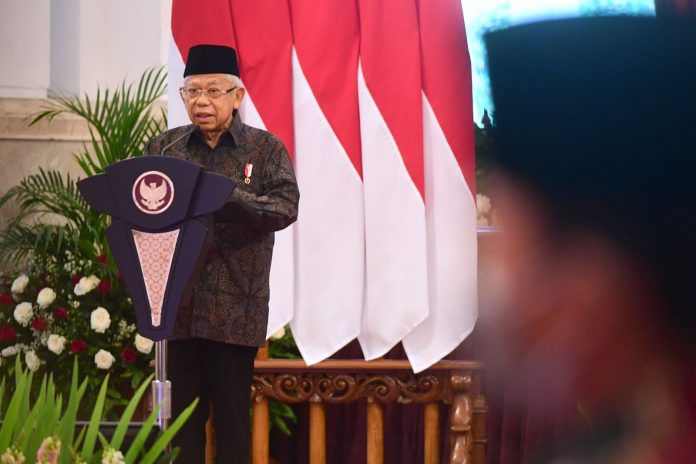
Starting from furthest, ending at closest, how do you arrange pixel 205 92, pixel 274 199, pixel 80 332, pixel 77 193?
pixel 77 193, pixel 80 332, pixel 205 92, pixel 274 199

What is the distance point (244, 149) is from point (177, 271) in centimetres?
57

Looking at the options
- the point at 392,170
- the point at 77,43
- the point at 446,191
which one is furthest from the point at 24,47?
the point at 446,191

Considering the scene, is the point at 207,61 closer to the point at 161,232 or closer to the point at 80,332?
the point at 161,232

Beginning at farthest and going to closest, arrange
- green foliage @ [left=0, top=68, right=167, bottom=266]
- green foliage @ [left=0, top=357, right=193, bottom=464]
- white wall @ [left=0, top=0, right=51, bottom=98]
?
1. white wall @ [left=0, top=0, right=51, bottom=98]
2. green foliage @ [left=0, top=68, right=167, bottom=266]
3. green foliage @ [left=0, top=357, right=193, bottom=464]

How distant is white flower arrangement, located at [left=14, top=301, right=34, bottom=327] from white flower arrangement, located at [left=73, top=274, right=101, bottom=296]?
174 millimetres

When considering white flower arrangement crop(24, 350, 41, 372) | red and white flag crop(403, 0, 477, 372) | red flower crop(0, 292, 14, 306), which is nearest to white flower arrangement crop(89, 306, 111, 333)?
white flower arrangement crop(24, 350, 41, 372)

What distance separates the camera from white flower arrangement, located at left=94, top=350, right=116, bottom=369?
308 cm

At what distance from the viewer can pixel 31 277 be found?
10.9 ft

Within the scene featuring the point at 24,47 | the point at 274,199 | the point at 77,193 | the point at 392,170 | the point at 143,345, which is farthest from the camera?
the point at 24,47

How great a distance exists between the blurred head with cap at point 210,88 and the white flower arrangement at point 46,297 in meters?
1.20

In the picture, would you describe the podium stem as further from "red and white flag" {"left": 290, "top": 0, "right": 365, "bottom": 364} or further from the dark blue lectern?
"red and white flag" {"left": 290, "top": 0, "right": 365, "bottom": 364}

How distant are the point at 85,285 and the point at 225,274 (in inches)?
A: 43.9

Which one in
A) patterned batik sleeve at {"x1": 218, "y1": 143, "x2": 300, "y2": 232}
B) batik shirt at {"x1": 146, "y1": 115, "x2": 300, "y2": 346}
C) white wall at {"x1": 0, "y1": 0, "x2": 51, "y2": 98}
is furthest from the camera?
white wall at {"x1": 0, "y1": 0, "x2": 51, "y2": 98}

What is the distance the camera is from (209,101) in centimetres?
220
